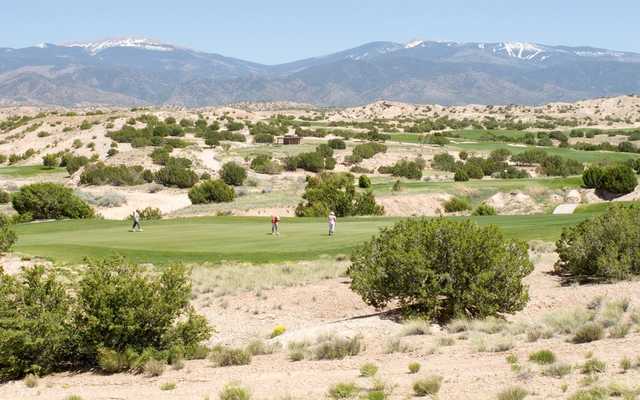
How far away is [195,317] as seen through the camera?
1828 cm

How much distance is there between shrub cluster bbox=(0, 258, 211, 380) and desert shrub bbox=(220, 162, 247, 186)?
2269 inches

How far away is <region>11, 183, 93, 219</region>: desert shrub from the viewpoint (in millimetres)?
54750

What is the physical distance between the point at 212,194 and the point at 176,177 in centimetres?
1170

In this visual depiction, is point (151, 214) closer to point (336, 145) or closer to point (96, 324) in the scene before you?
point (96, 324)

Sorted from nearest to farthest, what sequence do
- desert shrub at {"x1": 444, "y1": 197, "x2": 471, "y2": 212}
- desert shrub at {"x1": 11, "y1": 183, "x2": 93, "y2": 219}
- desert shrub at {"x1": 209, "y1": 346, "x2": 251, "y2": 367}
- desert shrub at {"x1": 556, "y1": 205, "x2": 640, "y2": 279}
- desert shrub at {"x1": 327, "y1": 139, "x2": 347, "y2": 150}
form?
desert shrub at {"x1": 209, "y1": 346, "x2": 251, "y2": 367}, desert shrub at {"x1": 556, "y1": 205, "x2": 640, "y2": 279}, desert shrub at {"x1": 11, "y1": 183, "x2": 93, "y2": 219}, desert shrub at {"x1": 444, "y1": 197, "x2": 471, "y2": 212}, desert shrub at {"x1": 327, "y1": 139, "x2": 347, "y2": 150}

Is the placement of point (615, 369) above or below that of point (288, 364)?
above

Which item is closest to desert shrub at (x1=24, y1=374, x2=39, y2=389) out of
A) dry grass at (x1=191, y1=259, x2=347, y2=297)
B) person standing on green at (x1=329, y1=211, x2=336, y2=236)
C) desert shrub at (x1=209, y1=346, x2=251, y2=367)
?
desert shrub at (x1=209, y1=346, x2=251, y2=367)

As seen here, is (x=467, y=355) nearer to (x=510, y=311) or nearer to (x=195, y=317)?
(x=510, y=311)

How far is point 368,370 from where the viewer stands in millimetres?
13930

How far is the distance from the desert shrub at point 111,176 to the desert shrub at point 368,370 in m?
66.4

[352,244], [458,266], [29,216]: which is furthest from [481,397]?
[29,216]

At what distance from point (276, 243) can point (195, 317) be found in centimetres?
1655

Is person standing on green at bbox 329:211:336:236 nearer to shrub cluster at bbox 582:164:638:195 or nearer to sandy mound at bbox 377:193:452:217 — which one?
sandy mound at bbox 377:193:452:217

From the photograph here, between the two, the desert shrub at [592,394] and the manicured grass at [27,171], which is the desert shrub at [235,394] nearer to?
the desert shrub at [592,394]
